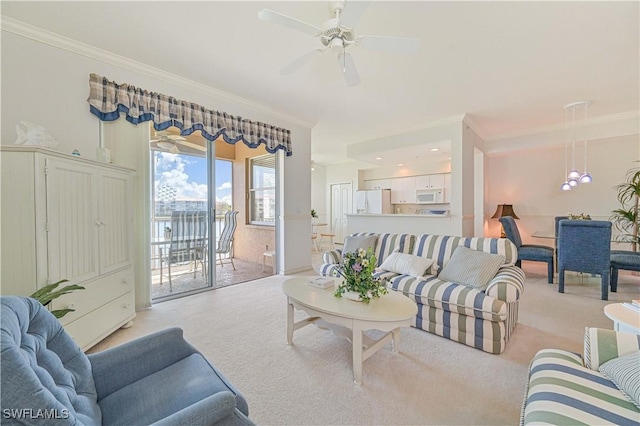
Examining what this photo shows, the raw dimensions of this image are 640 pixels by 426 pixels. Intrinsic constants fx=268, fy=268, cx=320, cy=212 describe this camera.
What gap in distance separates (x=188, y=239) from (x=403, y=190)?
5.93 meters

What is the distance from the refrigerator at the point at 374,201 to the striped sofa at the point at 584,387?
Result: 6322 millimetres

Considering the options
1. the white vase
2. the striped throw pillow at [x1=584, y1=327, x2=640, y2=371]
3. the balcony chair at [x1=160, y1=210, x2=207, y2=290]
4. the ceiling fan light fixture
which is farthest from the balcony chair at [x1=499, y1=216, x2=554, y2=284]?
the balcony chair at [x1=160, y1=210, x2=207, y2=290]

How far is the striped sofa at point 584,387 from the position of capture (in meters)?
1.00

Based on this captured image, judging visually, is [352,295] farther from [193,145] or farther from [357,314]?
[193,145]

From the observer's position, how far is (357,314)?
179 cm

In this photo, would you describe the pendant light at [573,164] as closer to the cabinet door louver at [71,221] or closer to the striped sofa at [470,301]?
the striped sofa at [470,301]

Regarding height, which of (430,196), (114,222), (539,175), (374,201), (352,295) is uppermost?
(539,175)

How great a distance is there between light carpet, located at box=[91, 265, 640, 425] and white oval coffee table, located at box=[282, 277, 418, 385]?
15 centimetres

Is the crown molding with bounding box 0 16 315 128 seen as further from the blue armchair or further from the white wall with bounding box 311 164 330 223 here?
the white wall with bounding box 311 164 330 223

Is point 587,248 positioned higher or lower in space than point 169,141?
lower

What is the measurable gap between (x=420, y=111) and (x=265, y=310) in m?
3.75

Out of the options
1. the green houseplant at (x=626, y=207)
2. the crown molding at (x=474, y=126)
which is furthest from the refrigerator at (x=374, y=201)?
the green houseplant at (x=626, y=207)

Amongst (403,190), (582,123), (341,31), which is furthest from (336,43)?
(403,190)

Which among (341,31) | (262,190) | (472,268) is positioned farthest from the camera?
(262,190)
